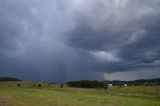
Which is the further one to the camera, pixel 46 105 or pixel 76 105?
pixel 76 105

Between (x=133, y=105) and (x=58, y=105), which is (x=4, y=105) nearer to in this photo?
(x=58, y=105)

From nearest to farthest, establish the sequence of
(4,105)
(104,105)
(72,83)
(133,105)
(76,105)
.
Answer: (4,105) < (76,105) < (104,105) < (133,105) < (72,83)

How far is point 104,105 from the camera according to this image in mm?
43219

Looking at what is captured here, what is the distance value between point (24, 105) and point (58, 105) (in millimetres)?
5197

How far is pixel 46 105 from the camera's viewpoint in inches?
1487

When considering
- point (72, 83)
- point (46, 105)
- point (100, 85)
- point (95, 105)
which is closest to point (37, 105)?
point (46, 105)

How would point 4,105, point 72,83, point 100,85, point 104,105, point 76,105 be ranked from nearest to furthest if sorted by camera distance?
1. point 4,105
2. point 76,105
3. point 104,105
4. point 100,85
5. point 72,83

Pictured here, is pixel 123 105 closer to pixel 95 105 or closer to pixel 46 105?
pixel 95 105

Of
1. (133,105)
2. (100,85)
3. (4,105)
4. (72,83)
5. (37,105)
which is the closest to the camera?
(4,105)

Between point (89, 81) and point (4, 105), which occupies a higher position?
point (89, 81)

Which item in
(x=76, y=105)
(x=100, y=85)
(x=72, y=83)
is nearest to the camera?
(x=76, y=105)

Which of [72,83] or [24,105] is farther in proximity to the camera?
[72,83]

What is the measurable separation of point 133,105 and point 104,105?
22.8 feet

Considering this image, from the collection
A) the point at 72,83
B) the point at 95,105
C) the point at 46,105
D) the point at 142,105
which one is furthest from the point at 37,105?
the point at 72,83
